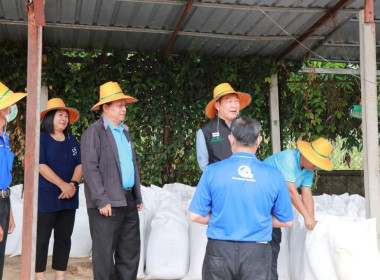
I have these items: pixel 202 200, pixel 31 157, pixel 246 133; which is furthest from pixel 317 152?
pixel 31 157

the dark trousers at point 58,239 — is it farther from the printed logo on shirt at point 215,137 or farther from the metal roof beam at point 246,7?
the metal roof beam at point 246,7

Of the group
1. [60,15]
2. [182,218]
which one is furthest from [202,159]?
[60,15]

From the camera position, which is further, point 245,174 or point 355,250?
point 355,250

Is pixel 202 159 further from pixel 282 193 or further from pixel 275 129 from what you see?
pixel 275 129

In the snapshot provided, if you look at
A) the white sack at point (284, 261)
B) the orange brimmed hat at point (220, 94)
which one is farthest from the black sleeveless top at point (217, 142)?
the white sack at point (284, 261)

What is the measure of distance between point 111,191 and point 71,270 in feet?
5.08

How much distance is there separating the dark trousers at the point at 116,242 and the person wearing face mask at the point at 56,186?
1.76 feet

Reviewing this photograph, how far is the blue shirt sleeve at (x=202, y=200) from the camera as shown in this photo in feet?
7.85

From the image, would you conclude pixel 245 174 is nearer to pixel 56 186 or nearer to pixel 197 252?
pixel 56 186

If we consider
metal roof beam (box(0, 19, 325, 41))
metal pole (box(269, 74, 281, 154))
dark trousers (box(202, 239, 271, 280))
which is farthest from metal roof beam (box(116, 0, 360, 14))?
dark trousers (box(202, 239, 271, 280))

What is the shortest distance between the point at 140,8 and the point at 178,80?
5.90 ft

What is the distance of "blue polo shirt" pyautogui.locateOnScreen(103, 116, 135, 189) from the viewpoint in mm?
3318

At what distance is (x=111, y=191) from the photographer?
10.6 feet

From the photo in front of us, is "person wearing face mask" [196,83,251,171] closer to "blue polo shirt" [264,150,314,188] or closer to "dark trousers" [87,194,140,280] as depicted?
"blue polo shirt" [264,150,314,188]
